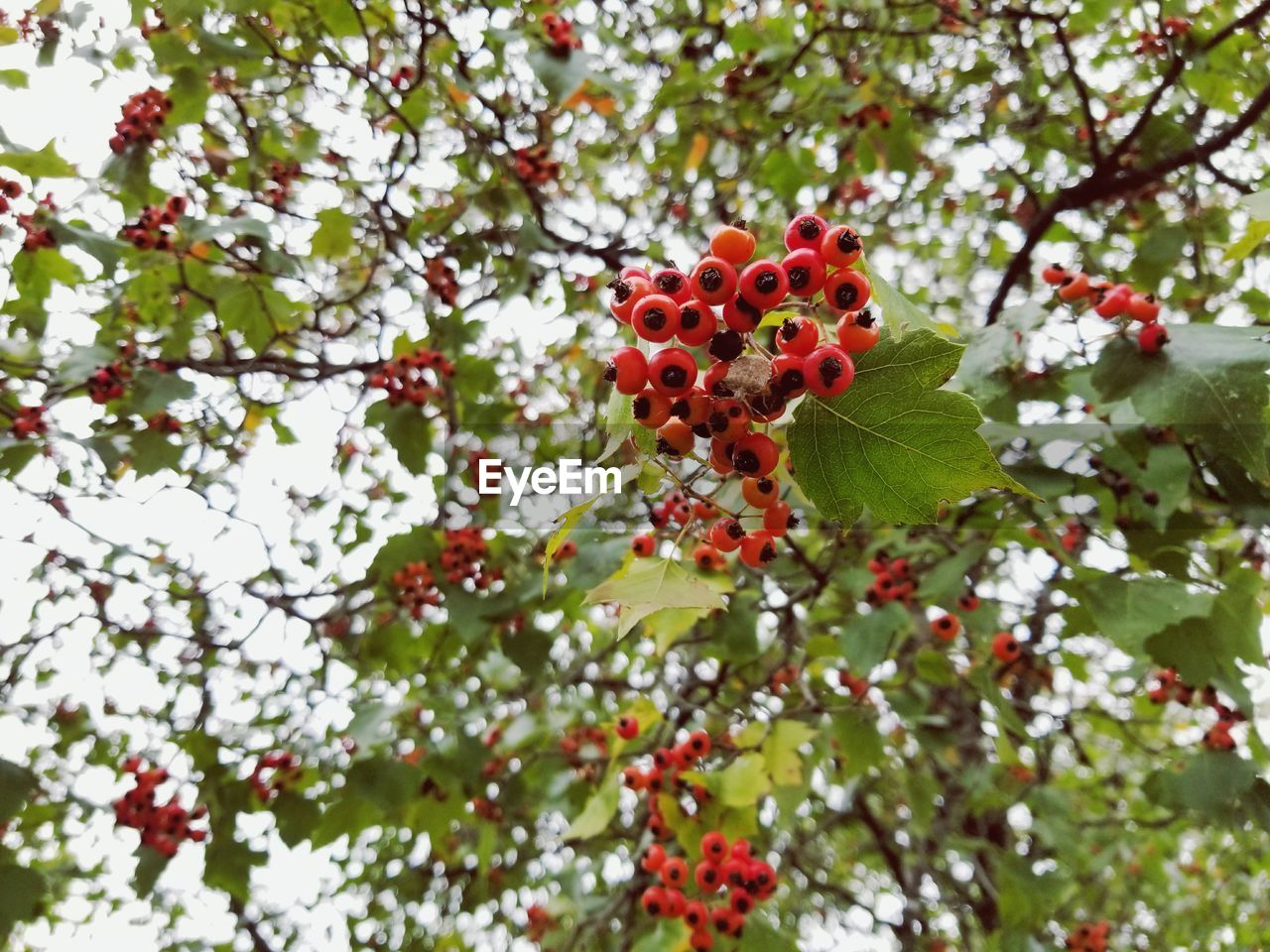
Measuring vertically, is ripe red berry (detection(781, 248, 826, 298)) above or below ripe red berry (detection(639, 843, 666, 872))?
above

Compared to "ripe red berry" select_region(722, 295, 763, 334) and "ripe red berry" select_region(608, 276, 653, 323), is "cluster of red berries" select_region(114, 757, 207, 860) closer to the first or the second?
"ripe red berry" select_region(608, 276, 653, 323)

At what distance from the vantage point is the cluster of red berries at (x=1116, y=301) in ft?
7.57

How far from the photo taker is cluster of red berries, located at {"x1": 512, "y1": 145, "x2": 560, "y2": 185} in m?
4.83

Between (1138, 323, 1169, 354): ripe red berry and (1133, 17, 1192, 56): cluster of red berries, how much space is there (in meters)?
2.66

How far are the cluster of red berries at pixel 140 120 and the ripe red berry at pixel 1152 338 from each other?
435 cm

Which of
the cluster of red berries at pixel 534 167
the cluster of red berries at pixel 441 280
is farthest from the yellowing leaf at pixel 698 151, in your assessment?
the cluster of red berries at pixel 441 280

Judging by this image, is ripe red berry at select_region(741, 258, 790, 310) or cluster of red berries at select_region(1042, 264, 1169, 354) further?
cluster of red berries at select_region(1042, 264, 1169, 354)

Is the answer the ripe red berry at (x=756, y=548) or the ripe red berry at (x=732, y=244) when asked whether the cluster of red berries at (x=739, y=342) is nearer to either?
the ripe red berry at (x=732, y=244)

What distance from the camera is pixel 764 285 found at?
149 cm

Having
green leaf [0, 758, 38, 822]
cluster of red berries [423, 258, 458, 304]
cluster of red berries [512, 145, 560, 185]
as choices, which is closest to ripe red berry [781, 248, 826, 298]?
cluster of red berries [423, 258, 458, 304]

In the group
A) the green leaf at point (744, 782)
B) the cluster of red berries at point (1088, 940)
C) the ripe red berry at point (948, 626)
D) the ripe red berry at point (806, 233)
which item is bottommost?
the cluster of red berries at point (1088, 940)

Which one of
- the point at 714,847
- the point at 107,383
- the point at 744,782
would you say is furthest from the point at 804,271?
the point at 107,383

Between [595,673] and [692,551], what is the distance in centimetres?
366

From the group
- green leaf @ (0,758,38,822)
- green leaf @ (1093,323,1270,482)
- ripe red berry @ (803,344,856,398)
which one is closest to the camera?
ripe red berry @ (803,344,856,398)
